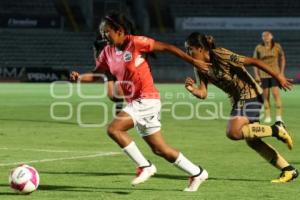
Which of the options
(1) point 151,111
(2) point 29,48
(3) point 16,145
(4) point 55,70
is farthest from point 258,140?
(2) point 29,48

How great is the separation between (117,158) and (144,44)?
12.5 feet

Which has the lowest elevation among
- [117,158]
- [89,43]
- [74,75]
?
[89,43]

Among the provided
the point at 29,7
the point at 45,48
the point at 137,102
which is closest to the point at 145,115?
the point at 137,102

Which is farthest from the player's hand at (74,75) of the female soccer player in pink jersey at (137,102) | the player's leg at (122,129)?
the player's leg at (122,129)

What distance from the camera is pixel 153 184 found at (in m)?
10.0

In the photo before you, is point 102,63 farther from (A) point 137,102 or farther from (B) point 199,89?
(B) point 199,89

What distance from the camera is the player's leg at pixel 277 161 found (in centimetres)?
1020

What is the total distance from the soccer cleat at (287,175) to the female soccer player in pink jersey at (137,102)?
1.24 metres

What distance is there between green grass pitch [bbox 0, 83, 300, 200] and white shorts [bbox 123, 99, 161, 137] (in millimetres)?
670

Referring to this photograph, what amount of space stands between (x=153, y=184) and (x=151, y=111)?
1.07m

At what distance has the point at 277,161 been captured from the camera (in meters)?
10.4

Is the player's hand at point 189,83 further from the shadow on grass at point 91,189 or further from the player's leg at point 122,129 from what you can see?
the shadow on grass at point 91,189

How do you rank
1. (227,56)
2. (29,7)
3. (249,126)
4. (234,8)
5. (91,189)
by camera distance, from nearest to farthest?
(91,189) → (227,56) → (249,126) → (234,8) → (29,7)

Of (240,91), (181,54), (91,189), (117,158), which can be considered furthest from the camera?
(117,158)
